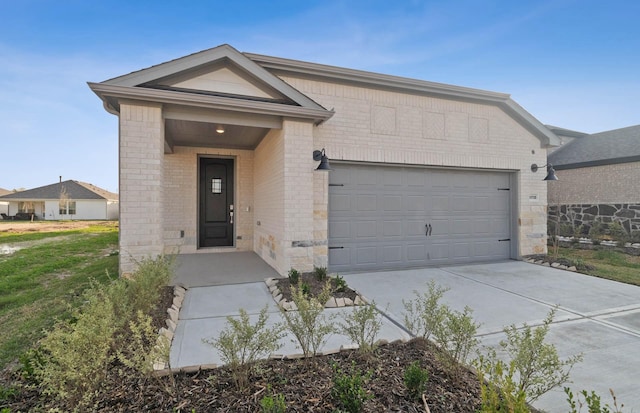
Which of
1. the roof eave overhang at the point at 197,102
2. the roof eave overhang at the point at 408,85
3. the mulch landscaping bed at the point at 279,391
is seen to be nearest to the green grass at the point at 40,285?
the mulch landscaping bed at the point at 279,391

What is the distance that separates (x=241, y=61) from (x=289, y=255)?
3.75m

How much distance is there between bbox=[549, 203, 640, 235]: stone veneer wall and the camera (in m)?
9.55

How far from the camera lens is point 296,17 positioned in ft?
27.5

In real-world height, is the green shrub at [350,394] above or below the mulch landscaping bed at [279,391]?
above

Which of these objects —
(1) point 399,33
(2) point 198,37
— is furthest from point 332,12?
(2) point 198,37

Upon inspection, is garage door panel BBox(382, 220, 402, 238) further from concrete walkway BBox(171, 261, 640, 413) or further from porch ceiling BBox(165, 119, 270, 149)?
porch ceiling BBox(165, 119, 270, 149)

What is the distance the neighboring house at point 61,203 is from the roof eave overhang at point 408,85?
3243 cm

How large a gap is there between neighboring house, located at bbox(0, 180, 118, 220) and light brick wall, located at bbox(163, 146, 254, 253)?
1120 inches

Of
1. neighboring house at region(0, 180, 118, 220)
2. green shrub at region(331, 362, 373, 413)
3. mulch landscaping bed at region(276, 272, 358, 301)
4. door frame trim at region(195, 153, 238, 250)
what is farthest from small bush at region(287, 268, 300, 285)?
neighboring house at region(0, 180, 118, 220)

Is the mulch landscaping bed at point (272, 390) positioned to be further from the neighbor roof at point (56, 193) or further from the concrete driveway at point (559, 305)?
the neighbor roof at point (56, 193)

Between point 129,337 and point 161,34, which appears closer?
point 129,337

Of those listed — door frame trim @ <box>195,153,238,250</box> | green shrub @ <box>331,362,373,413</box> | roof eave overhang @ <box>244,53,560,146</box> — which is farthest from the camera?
door frame trim @ <box>195,153,238,250</box>

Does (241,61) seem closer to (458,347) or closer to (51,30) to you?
(458,347)

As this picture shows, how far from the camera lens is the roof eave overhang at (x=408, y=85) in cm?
617
